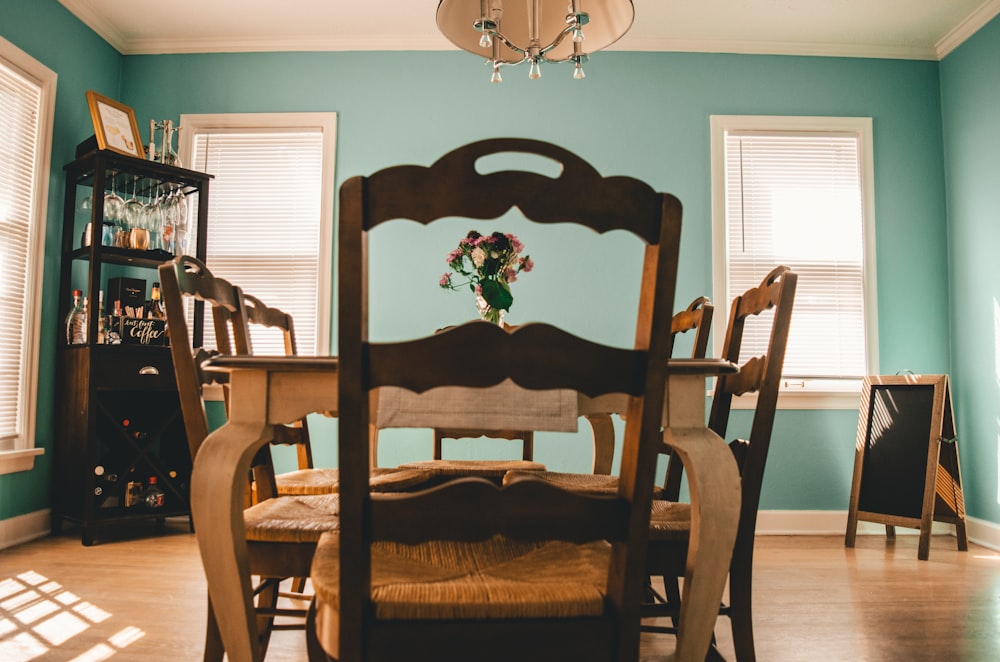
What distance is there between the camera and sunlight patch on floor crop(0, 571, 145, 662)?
1890 mm

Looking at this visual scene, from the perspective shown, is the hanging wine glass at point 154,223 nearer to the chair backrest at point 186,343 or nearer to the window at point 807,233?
the chair backrest at point 186,343

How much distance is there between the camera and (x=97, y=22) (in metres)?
3.84

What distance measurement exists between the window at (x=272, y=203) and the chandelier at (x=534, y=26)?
6.84 feet

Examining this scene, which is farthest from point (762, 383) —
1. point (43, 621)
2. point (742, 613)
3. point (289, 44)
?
point (289, 44)

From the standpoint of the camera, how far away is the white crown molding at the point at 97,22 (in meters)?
3.66

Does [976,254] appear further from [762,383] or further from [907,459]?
[762,383]

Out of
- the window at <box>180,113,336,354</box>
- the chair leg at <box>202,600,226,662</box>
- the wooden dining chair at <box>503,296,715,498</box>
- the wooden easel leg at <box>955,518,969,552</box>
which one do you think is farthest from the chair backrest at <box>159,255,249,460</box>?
the wooden easel leg at <box>955,518,969,552</box>

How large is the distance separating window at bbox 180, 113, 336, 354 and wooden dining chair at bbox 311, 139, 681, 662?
3.17 m

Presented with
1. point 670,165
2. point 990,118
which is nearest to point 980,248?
point 990,118

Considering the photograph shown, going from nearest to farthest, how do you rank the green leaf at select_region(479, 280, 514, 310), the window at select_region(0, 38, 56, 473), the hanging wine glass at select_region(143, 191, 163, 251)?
1. the green leaf at select_region(479, 280, 514, 310)
2. the window at select_region(0, 38, 56, 473)
3. the hanging wine glass at select_region(143, 191, 163, 251)

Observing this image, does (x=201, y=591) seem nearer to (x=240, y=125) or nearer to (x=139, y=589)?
(x=139, y=589)

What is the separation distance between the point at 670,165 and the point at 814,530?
2200mm

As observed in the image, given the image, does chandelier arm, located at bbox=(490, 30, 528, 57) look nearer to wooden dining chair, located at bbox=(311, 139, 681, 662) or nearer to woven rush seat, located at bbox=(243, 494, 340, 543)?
wooden dining chair, located at bbox=(311, 139, 681, 662)

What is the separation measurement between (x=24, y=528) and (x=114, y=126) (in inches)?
80.9
